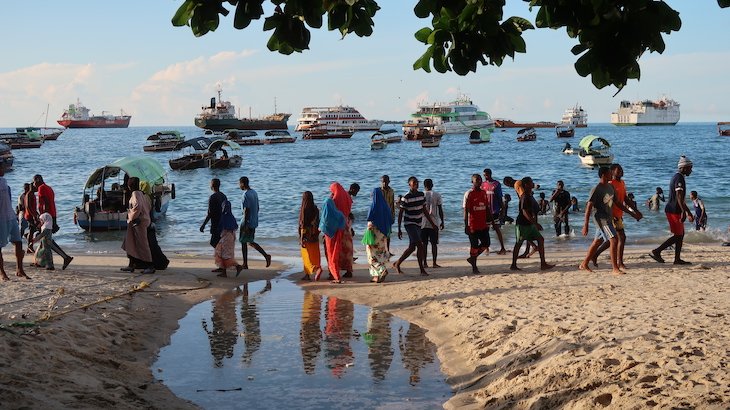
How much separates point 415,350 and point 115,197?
1686 centimetres

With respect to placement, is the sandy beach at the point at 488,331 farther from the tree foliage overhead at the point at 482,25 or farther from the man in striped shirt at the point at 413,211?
the tree foliage overhead at the point at 482,25

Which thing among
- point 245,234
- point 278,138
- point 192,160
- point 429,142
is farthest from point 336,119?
point 245,234

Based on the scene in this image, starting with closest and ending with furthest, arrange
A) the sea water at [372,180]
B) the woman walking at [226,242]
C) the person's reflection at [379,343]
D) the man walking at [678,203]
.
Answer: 1. the person's reflection at [379,343]
2. the man walking at [678,203]
3. the woman walking at [226,242]
4. the sea water at [372,180]

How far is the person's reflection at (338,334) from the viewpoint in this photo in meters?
7.66

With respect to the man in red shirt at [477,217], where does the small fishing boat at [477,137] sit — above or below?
above

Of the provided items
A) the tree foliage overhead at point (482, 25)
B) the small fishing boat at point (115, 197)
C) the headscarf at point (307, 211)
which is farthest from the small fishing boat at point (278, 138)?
the tree foliage overhead at point (482, 25)

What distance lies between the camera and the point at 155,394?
6.55 metres

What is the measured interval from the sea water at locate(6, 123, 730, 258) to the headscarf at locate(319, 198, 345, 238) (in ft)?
17.1

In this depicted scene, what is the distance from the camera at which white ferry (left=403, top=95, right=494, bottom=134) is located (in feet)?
374

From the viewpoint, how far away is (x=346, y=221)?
12.1 m

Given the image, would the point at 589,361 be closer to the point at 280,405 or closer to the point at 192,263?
the point at 280,405

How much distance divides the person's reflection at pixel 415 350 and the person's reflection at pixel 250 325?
54.7 inches

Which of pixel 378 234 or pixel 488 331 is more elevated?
pixel 378 234

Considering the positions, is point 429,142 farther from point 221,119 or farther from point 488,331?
point 488,331
